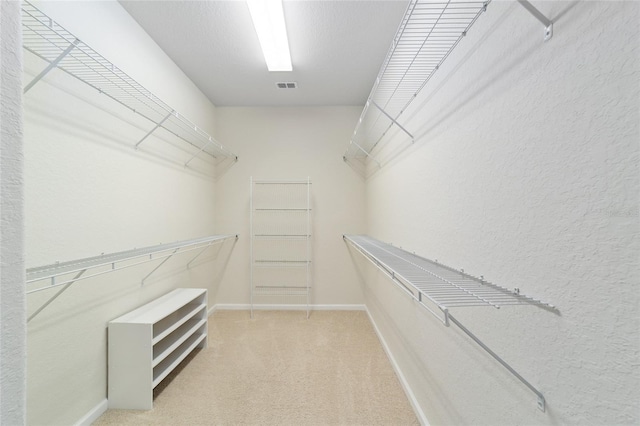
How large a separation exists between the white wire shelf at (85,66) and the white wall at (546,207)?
152 centimetres

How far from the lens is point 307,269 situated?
3271mm

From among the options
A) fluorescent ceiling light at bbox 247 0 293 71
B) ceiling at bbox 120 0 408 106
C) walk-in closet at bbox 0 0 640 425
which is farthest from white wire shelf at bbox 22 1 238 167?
fluorescent ceiling light at bbox 247 0 293 71

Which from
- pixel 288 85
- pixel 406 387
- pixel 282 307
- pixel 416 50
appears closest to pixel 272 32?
pixel 288 85

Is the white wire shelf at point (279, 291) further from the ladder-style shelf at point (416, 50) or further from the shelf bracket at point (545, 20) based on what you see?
the shelf bracket at point (545, 20)

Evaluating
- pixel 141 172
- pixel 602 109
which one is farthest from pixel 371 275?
pixel 602 109

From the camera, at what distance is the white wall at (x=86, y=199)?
123 centimetres

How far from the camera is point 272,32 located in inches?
73.2

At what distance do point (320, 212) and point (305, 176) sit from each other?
1.63 ft

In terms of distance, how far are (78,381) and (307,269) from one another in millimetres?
2187

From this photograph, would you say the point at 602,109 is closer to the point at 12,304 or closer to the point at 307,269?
the point at 12,304

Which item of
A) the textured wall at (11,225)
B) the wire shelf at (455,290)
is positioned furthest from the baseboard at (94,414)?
the wire shelf at (455,290)

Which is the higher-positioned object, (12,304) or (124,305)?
(12,304)

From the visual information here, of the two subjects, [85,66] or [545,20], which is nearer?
[545,20]

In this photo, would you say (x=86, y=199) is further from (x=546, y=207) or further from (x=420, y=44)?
(x=546, y=207)
